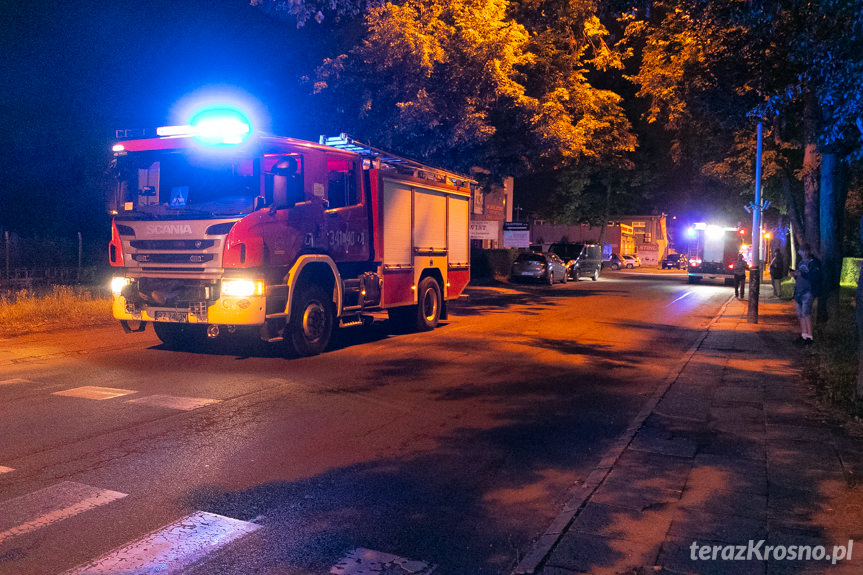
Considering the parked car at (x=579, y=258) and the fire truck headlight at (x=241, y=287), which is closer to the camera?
the fire truck headlight at (x=241, y=287)

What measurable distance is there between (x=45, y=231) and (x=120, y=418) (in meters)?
16.4

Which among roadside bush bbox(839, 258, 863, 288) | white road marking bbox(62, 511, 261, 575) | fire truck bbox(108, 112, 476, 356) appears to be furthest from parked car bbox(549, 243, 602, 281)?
white road marking bbox(62, 511, 261, 575)

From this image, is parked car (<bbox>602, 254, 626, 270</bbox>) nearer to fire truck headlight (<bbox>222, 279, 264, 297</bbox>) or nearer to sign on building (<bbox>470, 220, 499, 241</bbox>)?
sign on building (<bbox>470, 220, 499, 241</bbox>)

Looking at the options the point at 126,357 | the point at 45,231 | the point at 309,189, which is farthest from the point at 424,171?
the point at 45,231

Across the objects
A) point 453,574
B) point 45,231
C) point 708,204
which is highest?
point 708,204

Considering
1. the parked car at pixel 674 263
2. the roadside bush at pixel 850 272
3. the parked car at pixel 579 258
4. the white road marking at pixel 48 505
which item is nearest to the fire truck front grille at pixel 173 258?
the white road marking at pixel 48 505

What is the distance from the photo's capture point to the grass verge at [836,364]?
8.23 meters

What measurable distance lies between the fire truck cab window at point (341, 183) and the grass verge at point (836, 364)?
7374mm

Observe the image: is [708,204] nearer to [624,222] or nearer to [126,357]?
[624,222]

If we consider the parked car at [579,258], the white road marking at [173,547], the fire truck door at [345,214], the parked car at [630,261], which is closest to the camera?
the white road marking at [173,547]

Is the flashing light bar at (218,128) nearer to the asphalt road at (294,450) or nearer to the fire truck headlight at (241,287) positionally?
the fire truck headlight at (241,287)

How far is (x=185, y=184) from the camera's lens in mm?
10648

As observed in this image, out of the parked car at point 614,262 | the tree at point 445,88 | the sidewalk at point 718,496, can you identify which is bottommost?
the sidewalk at point 718,496

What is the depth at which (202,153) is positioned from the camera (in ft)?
34.6
